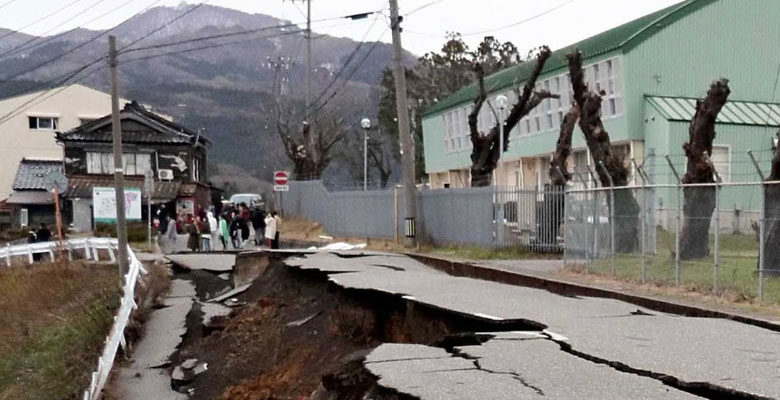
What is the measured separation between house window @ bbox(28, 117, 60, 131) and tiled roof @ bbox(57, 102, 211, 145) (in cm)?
1262

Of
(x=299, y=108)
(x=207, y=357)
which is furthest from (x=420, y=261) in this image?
(x=299, y=108)

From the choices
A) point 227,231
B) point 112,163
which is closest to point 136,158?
point 112,163

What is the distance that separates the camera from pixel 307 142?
5100 cm

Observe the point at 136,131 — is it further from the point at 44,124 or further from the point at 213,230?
the point at 213,230

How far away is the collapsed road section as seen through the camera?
23.8 feet

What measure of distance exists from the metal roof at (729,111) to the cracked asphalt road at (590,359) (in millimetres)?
21106

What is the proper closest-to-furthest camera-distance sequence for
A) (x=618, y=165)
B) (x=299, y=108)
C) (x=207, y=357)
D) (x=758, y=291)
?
1. (x=758, y=291)
2. (x=207, y=357)
3. (x=618, y=165)
4. (x=299, y=108)

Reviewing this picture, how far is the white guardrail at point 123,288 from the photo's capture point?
12405mm

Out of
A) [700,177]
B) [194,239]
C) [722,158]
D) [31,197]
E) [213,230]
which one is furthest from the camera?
[31,197]

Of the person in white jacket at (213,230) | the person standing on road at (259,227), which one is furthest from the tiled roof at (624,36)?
the person in white jacket at (213,230)

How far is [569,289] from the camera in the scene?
15328 mm

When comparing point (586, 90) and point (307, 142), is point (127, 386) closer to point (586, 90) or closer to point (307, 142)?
point (586, 90)

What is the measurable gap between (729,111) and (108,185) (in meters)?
36.3

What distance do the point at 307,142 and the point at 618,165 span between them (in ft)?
103
